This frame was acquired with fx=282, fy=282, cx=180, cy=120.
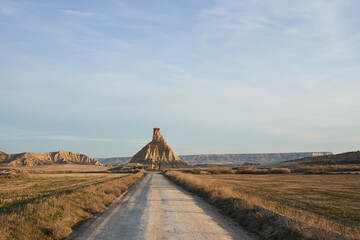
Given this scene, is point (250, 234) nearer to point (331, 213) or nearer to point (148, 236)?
point (148, 236)

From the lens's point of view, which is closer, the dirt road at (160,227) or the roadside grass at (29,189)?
the dirt road at (160,227)

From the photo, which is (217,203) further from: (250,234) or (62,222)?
(62,222)

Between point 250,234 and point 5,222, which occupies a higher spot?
point 5,222

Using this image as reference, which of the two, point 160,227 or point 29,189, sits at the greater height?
point 160,227

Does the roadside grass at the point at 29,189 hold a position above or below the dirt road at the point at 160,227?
below

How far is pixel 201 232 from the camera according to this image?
10.9 m

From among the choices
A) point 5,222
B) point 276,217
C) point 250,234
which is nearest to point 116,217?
point 5,222

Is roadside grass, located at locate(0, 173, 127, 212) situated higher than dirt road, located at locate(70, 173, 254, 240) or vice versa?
dirt road, located at locate(70, 173, 254, 240)

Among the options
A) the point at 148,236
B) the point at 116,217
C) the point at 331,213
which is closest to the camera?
the point at 148,236

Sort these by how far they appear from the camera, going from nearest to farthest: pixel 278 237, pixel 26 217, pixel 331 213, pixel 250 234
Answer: pixel 278 237 < pixel 250 234 < pixel 26 217 < pixel 331 213

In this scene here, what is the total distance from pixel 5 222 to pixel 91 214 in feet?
17.8

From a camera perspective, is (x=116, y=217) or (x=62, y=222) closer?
(x=62, y=222)

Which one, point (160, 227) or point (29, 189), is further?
point (29, 189)

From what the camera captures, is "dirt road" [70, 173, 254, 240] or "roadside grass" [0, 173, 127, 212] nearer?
"dirt road" [70, 173, 254, 240]
